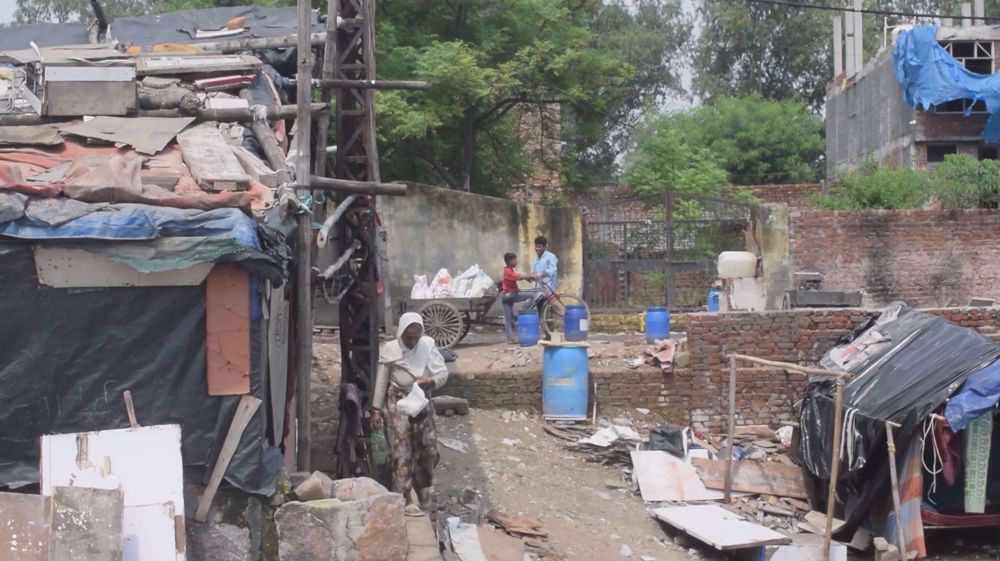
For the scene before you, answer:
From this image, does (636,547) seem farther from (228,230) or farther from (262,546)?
(228,230)

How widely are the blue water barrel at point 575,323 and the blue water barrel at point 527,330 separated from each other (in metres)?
0.40

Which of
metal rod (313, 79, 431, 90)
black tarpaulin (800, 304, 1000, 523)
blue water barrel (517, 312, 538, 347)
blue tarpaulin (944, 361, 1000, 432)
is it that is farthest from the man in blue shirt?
blue tarpaulin (944, 361, 1000, 432)

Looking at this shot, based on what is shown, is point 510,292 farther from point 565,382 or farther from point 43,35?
point 43,35

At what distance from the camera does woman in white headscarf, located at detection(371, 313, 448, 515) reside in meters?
8.52

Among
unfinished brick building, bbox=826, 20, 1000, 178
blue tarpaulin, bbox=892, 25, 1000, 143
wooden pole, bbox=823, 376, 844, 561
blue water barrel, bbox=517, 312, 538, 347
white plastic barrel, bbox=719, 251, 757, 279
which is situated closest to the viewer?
wooden pole, bbox=823, 376, 844, 561

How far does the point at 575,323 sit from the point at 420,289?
7.67 feet

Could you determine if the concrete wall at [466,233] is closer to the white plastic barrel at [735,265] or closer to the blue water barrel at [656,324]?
the white plastic barrel at [735,265]

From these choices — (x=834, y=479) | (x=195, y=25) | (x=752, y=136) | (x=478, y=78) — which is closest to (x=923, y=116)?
(x=752, y=136)

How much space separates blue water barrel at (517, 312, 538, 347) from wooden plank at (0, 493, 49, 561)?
8.93 meters

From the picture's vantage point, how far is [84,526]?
18.0 ft

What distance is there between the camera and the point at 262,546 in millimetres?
6477

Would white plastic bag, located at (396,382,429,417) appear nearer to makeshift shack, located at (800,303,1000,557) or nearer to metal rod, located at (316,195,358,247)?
metal rod, located at (316,195,358,247)

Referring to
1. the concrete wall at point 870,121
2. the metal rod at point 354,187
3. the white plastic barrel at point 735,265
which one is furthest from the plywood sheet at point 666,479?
the concrete wall at point 870,121

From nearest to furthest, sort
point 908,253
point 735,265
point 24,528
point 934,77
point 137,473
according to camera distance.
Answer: point 24,528, point 137,473, point 735,265, point 908,253, point 934,77
